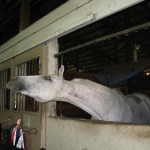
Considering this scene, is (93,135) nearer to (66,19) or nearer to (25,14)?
(66,19)

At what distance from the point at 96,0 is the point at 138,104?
158cm

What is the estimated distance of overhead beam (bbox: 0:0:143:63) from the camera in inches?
71.3

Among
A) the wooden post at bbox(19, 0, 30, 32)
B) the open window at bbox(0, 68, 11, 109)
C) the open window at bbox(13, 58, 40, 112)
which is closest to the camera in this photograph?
the open window at bbox(13, 58, 40, 112)

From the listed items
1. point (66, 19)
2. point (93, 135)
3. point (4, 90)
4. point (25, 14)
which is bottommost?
Answer: point (93, 135)

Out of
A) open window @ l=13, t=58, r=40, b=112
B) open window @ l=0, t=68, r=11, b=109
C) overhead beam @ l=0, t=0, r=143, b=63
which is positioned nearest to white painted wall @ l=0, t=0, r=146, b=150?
overhead beam @ l=0, t=0, r=143, b=63

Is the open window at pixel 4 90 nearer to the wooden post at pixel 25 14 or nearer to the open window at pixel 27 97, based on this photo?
the open window at pixel 27 97

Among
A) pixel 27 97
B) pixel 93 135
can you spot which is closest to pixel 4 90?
pixel 27 97

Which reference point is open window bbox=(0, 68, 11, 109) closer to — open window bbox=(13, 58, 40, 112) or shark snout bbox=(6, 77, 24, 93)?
open window bbox=(13, 58, 40, 112)

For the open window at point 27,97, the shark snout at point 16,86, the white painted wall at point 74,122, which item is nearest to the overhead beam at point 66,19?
the white painted wall at point 74,122

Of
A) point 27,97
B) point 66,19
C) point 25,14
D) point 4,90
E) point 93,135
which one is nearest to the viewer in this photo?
point 93,135

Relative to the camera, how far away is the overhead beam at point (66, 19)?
5.94 feet

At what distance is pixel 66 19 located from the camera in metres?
2.30

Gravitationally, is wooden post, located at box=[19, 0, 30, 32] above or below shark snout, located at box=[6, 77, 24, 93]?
above

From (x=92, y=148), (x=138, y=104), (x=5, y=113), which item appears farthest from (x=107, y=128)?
(x=5, y=113)
